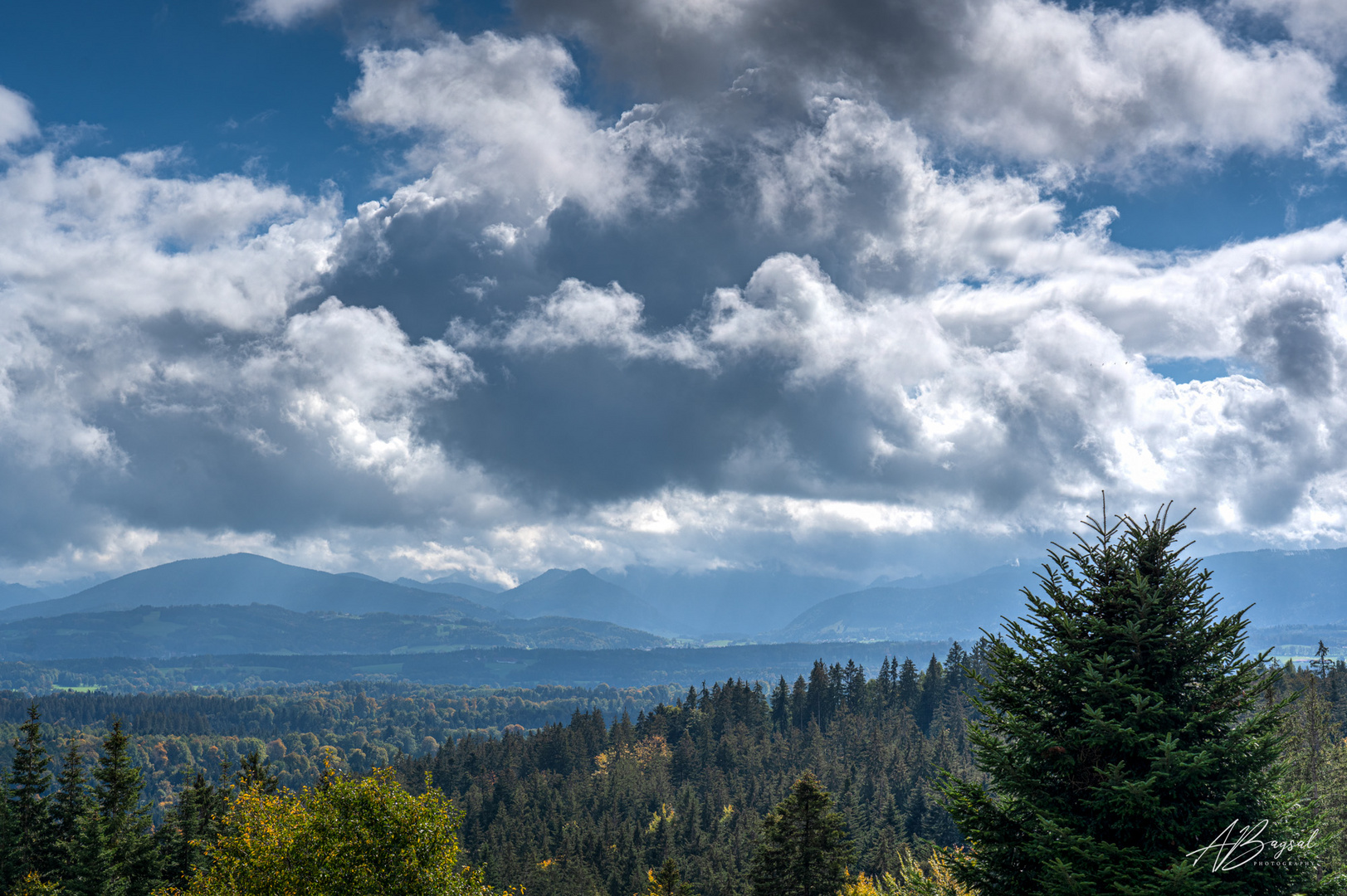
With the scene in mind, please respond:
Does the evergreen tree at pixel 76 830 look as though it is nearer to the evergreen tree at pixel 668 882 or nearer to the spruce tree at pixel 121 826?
the spruce tree at pixel 121 826

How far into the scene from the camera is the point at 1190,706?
20594mm

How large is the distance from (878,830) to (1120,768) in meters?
113

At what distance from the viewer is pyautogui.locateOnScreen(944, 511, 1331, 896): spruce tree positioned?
19.0 m

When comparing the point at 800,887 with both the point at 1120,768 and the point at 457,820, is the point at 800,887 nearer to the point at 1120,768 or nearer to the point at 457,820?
the point at 457,820

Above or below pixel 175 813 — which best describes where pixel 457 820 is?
above

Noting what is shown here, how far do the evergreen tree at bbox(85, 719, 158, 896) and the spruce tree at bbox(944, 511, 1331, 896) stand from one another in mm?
61677

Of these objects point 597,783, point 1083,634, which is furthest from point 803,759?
point 1083,634

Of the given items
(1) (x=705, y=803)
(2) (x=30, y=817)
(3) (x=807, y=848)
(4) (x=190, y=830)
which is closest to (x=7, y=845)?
(2) (x=30, y=817)

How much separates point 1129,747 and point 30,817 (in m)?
80.9

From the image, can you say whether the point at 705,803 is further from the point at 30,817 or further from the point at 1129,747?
the point at 1129,747

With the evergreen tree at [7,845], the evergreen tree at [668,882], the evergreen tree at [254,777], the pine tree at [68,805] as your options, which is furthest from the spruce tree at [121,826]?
the evergreen tree at [668,882]

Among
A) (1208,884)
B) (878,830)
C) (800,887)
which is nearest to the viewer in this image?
(1208,884)

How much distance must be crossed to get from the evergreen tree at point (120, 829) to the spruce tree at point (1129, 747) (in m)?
61.7

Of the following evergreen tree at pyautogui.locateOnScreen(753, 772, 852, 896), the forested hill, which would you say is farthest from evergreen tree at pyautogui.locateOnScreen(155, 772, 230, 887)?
the forested hill
